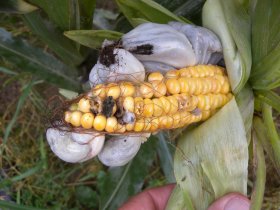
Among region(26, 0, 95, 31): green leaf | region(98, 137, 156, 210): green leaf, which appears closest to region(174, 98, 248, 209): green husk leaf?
region(26, 0, 95, 31): green leaf

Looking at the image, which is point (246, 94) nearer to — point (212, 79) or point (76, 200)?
point (212, 79)

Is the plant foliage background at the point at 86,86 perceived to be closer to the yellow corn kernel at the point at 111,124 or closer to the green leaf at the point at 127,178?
the green leaf at the point at 127,178

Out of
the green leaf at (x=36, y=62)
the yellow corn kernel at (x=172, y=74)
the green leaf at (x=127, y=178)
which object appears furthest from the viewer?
the green leaf at (x=127, y=178)

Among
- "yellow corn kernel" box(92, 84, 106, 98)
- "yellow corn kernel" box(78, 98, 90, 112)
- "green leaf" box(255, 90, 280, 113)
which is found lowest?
"green leaf" box(255, 90, 280, 113)

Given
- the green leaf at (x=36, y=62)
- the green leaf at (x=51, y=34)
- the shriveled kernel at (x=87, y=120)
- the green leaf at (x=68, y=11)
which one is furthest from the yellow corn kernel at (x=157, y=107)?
the green leaf at (x=36, y=62)

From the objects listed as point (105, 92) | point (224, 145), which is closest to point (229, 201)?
point (224, 145)

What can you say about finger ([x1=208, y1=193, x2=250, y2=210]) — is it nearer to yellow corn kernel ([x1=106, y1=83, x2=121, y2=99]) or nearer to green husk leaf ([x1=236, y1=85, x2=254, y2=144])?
green husk leaf ([x1=236, y1=85, x2=254, y2=144])
